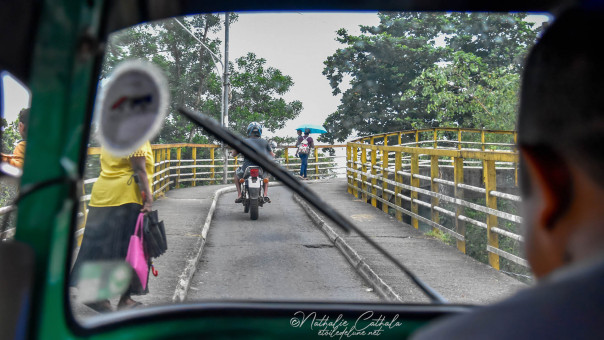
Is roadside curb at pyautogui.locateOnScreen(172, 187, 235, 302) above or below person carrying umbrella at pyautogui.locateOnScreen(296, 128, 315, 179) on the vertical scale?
below

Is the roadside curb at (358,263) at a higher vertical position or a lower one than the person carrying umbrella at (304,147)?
lower

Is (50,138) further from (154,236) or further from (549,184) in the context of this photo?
(549,184)

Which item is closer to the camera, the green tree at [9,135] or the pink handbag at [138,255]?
the green tree at [9,135]

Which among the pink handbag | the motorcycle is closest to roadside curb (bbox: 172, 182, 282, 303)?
the motorcycle

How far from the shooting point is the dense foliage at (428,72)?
4.84 ft

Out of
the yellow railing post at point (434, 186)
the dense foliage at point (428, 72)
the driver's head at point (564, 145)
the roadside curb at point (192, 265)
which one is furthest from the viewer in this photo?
the yellow railing post at point (434, 186)

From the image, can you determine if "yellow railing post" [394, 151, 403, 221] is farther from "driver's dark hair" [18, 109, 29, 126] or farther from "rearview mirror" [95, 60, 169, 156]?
"driver's dark hair" [18, 109, 29, 126]

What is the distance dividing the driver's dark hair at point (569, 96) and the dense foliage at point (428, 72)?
2.28 ft

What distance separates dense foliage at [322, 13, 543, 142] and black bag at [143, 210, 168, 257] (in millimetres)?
619

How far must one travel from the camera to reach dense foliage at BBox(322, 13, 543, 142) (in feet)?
4.84

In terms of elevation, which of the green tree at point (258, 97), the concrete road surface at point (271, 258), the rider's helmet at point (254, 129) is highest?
the green tree at point (258, 97)

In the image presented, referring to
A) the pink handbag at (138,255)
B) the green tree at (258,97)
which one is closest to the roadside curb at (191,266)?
the pink handbag at (138,255)
